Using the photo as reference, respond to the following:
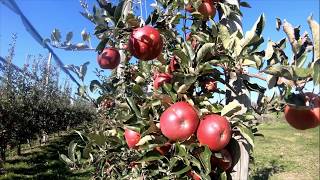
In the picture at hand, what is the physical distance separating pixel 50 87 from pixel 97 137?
14537 mm

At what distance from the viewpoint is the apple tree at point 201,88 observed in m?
1.18

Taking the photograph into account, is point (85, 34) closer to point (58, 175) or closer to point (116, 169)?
point (116, 169)

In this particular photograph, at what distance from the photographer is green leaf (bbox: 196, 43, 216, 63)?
1.34 metres

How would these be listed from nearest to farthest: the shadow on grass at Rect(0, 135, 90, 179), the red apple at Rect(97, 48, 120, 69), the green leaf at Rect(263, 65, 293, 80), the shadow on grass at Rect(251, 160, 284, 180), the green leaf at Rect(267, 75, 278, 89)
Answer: the green leaf at Rect(263, 65, 293, 80)
the green leaf at Rect(267, 75, 278, 89)
the red apple at Rect(97, 48, 120, 69)
the shadow on grass at Rect(0, 135, 90, 179)
the shadow on grass at Rect(251, 160, 284, 180)

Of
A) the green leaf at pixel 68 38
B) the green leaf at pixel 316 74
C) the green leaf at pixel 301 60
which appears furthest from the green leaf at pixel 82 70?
the green leaf at pixel 316 74

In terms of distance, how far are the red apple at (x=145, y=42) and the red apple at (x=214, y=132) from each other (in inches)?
12.4

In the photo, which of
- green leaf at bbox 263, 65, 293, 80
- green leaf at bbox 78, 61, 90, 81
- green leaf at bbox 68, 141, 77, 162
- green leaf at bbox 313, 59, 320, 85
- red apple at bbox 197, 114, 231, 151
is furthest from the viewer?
green leaf at bbox 78, 61, 90, 81

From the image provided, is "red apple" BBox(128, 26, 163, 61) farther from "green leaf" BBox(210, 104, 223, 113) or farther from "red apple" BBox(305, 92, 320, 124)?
"red apple" BBox(305, 92, 320, 124)

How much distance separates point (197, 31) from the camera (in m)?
1.66

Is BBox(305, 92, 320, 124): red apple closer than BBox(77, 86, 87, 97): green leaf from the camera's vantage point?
Yes

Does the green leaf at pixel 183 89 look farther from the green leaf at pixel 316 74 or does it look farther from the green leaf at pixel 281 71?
the green leaf at pixel 316 74

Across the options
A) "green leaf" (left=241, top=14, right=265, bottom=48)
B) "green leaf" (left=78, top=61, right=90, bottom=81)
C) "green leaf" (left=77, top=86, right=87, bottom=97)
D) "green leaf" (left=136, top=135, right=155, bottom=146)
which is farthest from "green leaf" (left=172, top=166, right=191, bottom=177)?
"green leaf" (left=77, top=86, right=87, bottom=97)

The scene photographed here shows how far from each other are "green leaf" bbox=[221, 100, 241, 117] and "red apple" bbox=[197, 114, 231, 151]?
49 millimetres

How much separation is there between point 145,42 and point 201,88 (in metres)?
0.36
